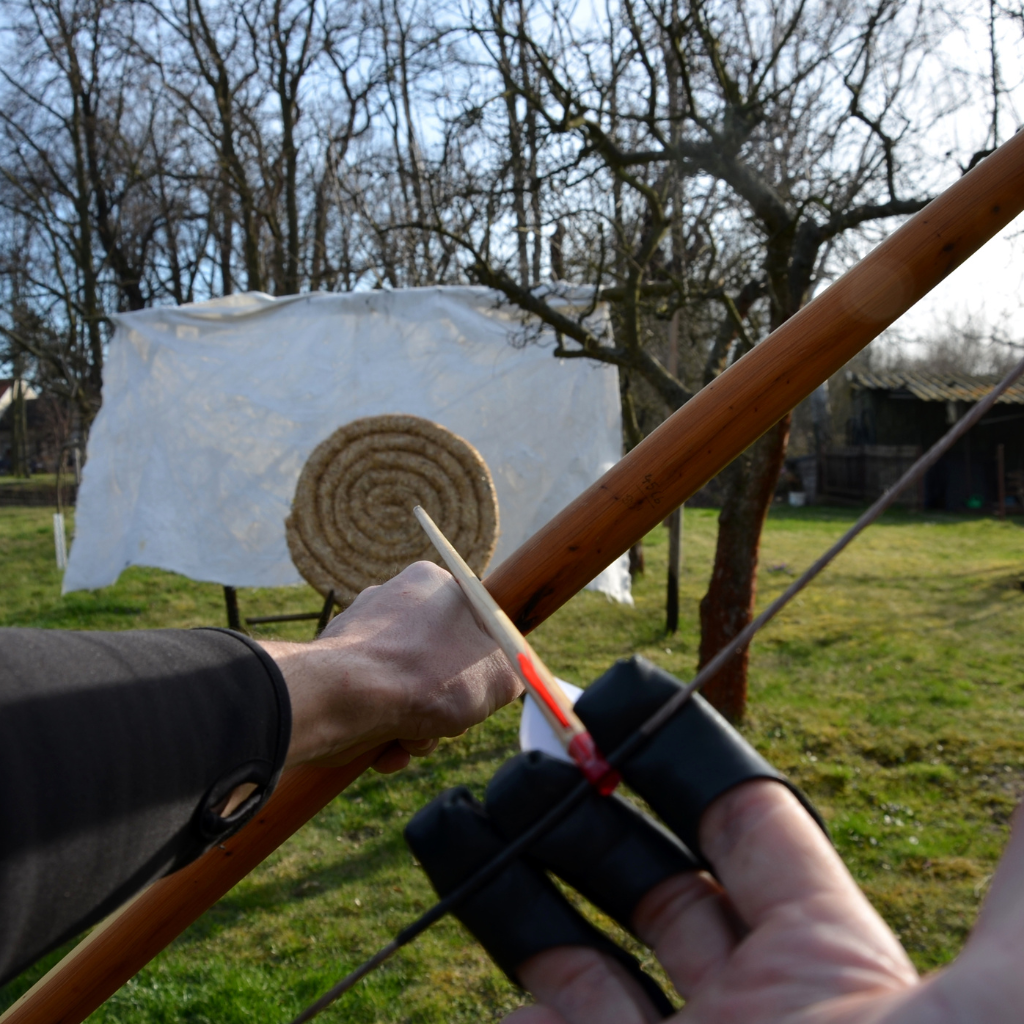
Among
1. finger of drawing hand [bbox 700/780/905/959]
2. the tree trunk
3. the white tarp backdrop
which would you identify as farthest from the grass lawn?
finger of drawing hand [bbox 700/780/905/959]

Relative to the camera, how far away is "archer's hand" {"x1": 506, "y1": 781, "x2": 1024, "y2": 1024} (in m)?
0.37

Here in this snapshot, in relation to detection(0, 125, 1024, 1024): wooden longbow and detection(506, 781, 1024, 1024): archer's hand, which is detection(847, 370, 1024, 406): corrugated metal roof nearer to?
detection(0, 125, 1024, 1024): wooden longbow

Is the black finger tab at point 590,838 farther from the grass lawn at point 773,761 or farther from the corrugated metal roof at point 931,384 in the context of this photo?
the corrugated metal roof at point 931,384

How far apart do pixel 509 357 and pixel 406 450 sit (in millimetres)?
1151

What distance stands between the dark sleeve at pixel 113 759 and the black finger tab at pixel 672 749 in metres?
0.27

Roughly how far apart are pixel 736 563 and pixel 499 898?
2719 mm

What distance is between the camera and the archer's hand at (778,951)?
1.21 feet

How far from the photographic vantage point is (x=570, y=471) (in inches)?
181

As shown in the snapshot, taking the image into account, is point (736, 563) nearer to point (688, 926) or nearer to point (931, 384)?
point (688, 926)

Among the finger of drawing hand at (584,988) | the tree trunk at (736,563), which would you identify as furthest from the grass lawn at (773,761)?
the finger of drawing hand at (584,988)

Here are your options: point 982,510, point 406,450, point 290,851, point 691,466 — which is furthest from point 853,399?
point 691,466

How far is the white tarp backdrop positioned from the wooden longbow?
3.71 metres

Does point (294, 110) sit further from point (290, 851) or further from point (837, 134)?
point (290, 851)

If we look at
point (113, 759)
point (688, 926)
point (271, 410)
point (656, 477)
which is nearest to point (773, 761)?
point (656, 477)
